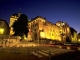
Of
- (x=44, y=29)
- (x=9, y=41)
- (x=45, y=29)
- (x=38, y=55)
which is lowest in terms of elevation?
(x=38, y=55)

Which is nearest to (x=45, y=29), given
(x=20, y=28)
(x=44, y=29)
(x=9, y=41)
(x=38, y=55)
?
(x=44, y=29)

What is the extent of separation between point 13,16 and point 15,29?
35.5 meters

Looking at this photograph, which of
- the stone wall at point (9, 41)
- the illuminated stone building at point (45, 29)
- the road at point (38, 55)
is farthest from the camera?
the illuminated stone building at point (45, 29)

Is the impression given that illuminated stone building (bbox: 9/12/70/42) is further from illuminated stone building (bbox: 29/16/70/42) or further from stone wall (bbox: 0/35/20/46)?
stone wall (bbox: 0/35/20/46)

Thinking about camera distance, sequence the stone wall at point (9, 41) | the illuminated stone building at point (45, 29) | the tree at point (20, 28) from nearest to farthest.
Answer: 1. the stone wall at point (9, 41)
2. the tree at point (20, 28)
3. the illuminated stone building at point (45, 29)

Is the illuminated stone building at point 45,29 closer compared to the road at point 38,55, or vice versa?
the road at point 38,55

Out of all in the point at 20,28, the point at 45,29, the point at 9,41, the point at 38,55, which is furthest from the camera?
the point at 45,29

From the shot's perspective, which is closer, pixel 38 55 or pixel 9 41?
pixel 38 55

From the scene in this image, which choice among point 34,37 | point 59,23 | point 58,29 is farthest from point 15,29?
point 59,23

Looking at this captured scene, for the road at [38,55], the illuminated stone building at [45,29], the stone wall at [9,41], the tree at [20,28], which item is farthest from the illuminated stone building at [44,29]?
the road at [38,55]

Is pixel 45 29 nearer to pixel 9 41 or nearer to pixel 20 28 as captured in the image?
pixel 20 28

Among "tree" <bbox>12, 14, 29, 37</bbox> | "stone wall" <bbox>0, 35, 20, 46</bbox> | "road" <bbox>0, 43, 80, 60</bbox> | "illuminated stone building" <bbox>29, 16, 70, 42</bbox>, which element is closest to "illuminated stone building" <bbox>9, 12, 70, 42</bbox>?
"illuminated stone building" <bbox>29, 16, 70, 42</bbox>

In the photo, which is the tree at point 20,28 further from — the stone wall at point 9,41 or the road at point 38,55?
the road at point 38,55

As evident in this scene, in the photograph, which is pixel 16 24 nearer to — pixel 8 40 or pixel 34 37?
pixel 8 40
